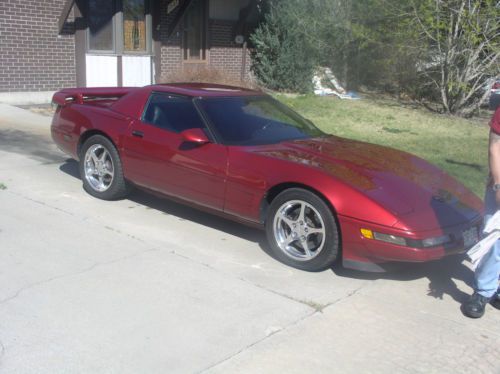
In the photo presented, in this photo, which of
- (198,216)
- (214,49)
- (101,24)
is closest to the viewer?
(198,216)

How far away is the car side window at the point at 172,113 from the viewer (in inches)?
221

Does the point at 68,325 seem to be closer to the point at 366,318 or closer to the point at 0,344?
the point at 0,344

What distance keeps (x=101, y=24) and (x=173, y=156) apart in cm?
984

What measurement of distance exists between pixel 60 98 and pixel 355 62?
44.3 feet

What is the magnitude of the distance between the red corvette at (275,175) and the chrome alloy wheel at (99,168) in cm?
1

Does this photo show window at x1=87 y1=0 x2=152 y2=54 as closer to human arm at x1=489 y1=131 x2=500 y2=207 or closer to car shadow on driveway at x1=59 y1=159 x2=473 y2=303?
car shadow on driveway at x1=59 y1=159 x2=473 y2=303

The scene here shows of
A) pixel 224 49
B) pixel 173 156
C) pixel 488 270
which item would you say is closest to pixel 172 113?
pixel 173 156

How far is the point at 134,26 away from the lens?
15055 millimetres

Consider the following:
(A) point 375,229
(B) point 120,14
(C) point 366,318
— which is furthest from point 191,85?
(B) point 120,14

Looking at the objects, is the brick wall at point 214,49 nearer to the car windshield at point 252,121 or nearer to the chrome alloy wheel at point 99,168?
the chrome alloy wheel at point 99,168

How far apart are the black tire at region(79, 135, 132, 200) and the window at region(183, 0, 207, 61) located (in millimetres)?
11041

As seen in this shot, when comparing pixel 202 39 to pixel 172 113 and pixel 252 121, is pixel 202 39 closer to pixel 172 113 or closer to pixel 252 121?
pixel 172 113

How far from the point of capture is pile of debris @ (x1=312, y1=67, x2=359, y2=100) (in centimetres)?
1783

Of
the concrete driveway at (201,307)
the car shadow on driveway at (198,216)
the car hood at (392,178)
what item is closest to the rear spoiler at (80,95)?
the car shadow on driveway at (198,216)
